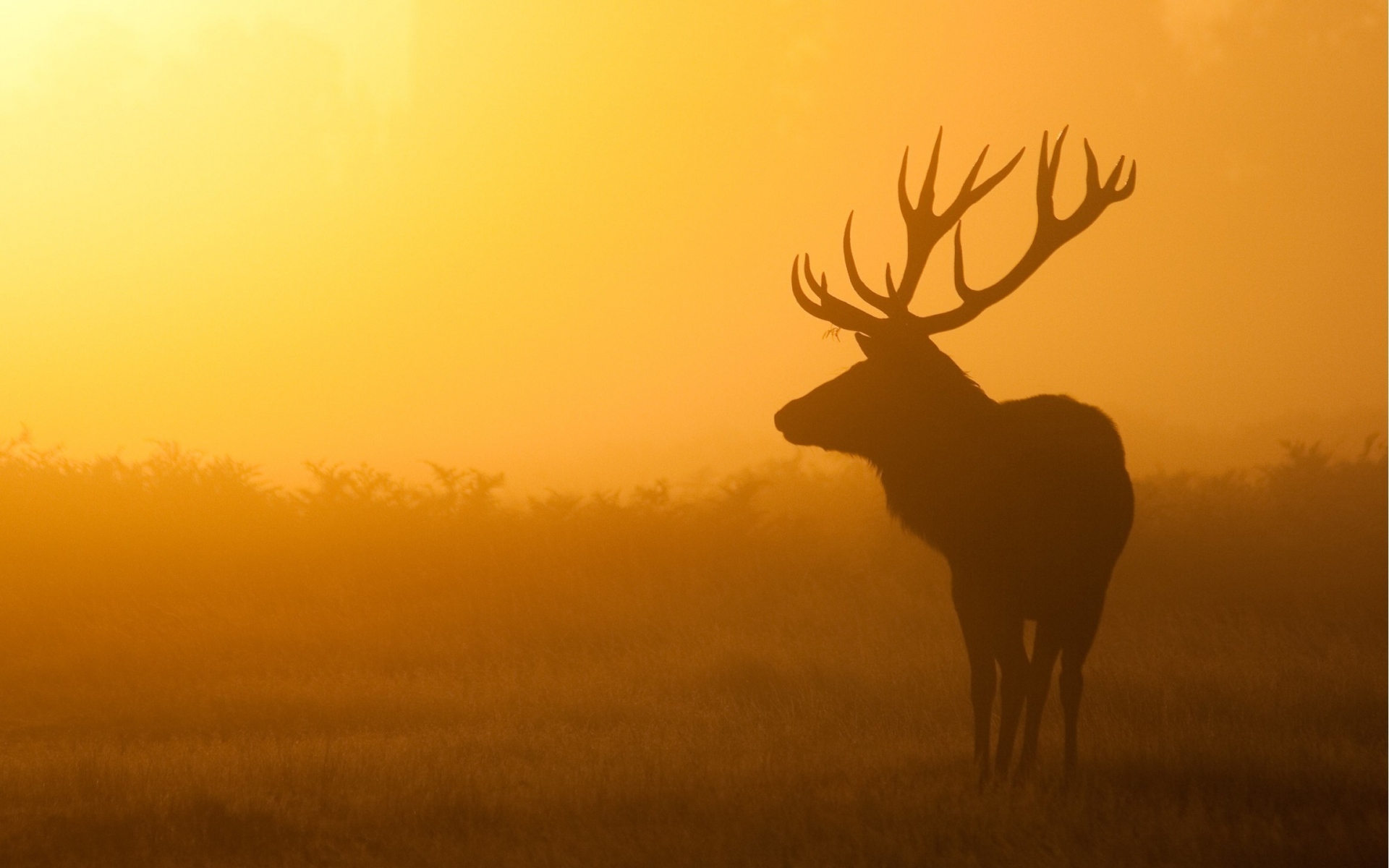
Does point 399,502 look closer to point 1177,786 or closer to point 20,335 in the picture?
point 1177,786

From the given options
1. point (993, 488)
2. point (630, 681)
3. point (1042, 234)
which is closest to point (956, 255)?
point (1042, 234)

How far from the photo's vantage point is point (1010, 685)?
6227mm

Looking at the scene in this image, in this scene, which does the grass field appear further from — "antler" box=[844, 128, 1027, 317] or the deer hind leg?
"antler" box=[844, 128, 1027, 317]

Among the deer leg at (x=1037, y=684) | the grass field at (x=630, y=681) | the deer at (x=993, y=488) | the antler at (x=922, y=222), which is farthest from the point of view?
the antler at (x=922, y=222)

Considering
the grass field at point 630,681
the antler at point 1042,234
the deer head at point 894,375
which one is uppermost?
the antler at point 1042,234

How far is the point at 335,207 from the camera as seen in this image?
46.6 metres

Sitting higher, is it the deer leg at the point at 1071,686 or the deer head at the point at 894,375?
the deer head at the point at 894,375

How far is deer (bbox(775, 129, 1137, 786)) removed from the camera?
6266 mm

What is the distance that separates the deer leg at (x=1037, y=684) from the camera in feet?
20.1

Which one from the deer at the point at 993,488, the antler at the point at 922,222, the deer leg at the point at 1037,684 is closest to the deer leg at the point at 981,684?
the deer at the point at 993,488

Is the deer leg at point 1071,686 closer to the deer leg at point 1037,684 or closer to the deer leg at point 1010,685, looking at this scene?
the deer leg at point 1037,684

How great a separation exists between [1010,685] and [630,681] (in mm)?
3762

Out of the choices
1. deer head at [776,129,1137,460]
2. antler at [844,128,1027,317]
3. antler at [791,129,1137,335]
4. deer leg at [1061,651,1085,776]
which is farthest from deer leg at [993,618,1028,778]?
antler at [844,128,1027,317]

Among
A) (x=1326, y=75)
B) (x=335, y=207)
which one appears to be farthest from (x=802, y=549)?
(x=335, y=207)
